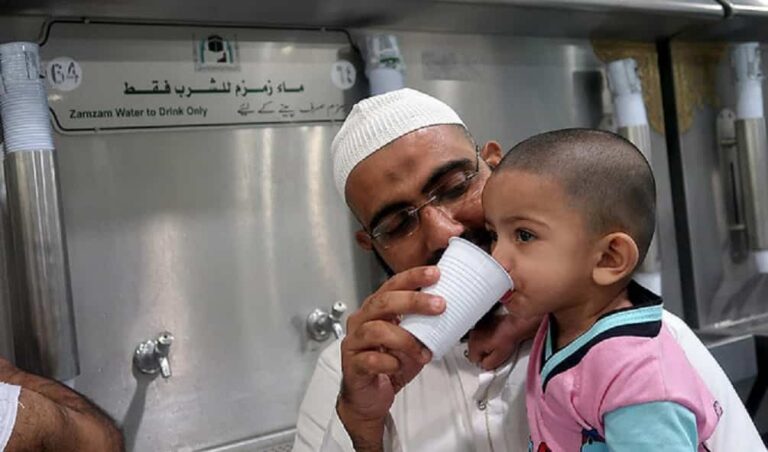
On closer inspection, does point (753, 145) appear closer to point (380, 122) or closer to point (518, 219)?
point (380, 122)

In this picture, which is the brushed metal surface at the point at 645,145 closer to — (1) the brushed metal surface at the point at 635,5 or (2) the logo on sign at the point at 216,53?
(1) the brushed metal surface at the point at 635,5

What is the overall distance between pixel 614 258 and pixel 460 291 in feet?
0.62

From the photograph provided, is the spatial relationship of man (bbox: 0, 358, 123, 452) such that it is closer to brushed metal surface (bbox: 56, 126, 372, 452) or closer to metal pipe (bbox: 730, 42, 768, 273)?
brushed metal surface (bbox: 56, 126, 372, 452)

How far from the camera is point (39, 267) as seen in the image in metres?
1.15

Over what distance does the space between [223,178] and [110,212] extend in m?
0.22

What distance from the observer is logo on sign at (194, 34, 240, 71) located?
142 cm

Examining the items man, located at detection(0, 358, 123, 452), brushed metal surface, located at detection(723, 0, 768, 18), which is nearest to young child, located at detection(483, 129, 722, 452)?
man, located at detection(0, 358, 123, 452)

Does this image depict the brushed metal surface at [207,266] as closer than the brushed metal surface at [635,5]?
Yes

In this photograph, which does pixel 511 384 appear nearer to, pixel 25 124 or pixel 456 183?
pixel 456 183

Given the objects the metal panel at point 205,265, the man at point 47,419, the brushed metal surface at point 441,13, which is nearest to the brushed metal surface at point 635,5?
the brushed metal surface at point 441,13

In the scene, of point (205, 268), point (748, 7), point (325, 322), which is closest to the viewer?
point (205, 268)

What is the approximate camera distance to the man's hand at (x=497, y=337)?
1.00 m

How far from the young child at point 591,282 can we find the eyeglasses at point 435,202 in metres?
0.16

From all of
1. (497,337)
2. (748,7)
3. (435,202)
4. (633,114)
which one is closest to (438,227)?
(435,202)
